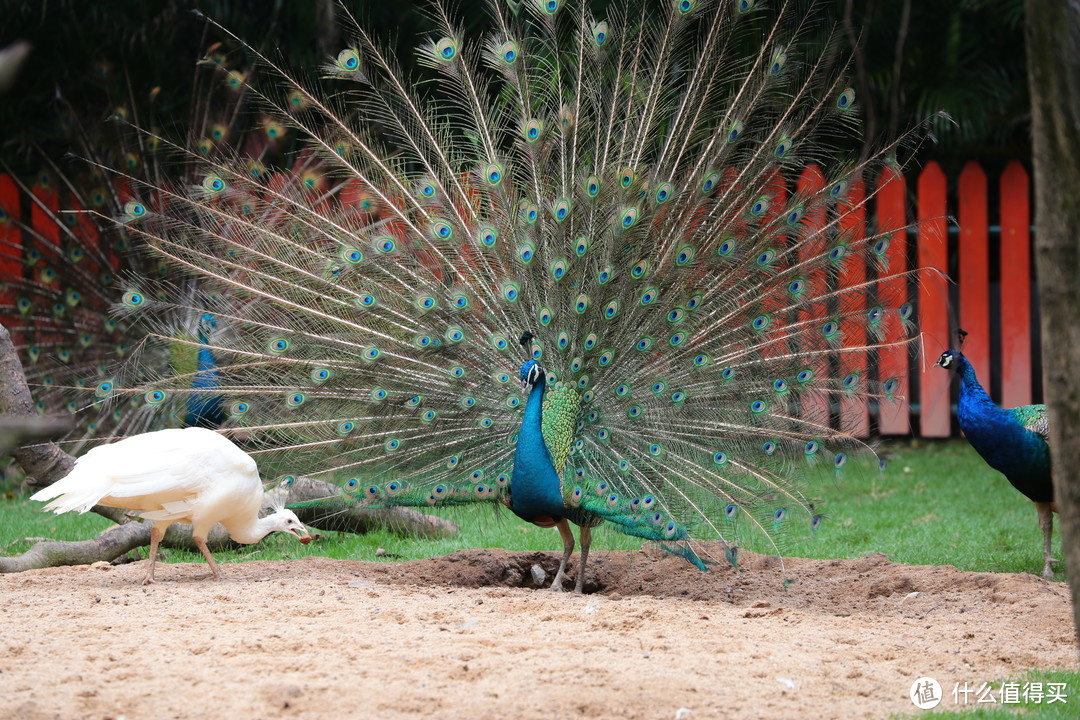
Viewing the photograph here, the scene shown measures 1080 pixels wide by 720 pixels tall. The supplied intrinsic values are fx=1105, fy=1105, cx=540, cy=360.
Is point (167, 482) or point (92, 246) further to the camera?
point (92, 246)

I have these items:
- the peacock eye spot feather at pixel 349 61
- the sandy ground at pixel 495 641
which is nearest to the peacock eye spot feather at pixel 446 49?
the peacock eye spot feather at pixel 349 61

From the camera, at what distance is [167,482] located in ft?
16.4

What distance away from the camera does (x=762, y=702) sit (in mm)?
3613

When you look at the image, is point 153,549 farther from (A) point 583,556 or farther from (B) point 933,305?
Result: (B) point 933,305

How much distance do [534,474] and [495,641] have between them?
1.27 m

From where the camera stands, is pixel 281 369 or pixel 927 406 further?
pixel 927 406

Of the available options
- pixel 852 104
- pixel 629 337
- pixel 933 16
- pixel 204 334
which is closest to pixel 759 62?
pixel 852 104

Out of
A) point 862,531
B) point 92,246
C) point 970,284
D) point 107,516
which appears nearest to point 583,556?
point 862,531

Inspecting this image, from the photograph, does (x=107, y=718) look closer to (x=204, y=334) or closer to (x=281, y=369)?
(x=281, y=369)

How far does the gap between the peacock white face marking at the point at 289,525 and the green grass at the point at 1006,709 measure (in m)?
3.15

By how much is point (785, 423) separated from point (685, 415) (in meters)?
0.55

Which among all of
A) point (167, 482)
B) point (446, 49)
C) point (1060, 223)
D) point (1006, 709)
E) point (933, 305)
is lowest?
point (1006, 709)

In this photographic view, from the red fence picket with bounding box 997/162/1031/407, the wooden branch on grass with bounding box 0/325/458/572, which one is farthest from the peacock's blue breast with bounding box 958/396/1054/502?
the red fence picket with bounding box 997/162/1031/407

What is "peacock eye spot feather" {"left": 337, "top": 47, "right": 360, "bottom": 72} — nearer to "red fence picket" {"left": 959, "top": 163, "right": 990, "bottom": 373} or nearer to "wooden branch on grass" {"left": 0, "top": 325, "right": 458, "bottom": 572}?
"wooden branch on grass" {"left": 0, "top": 325, "right": 458, "bottom": 572}
